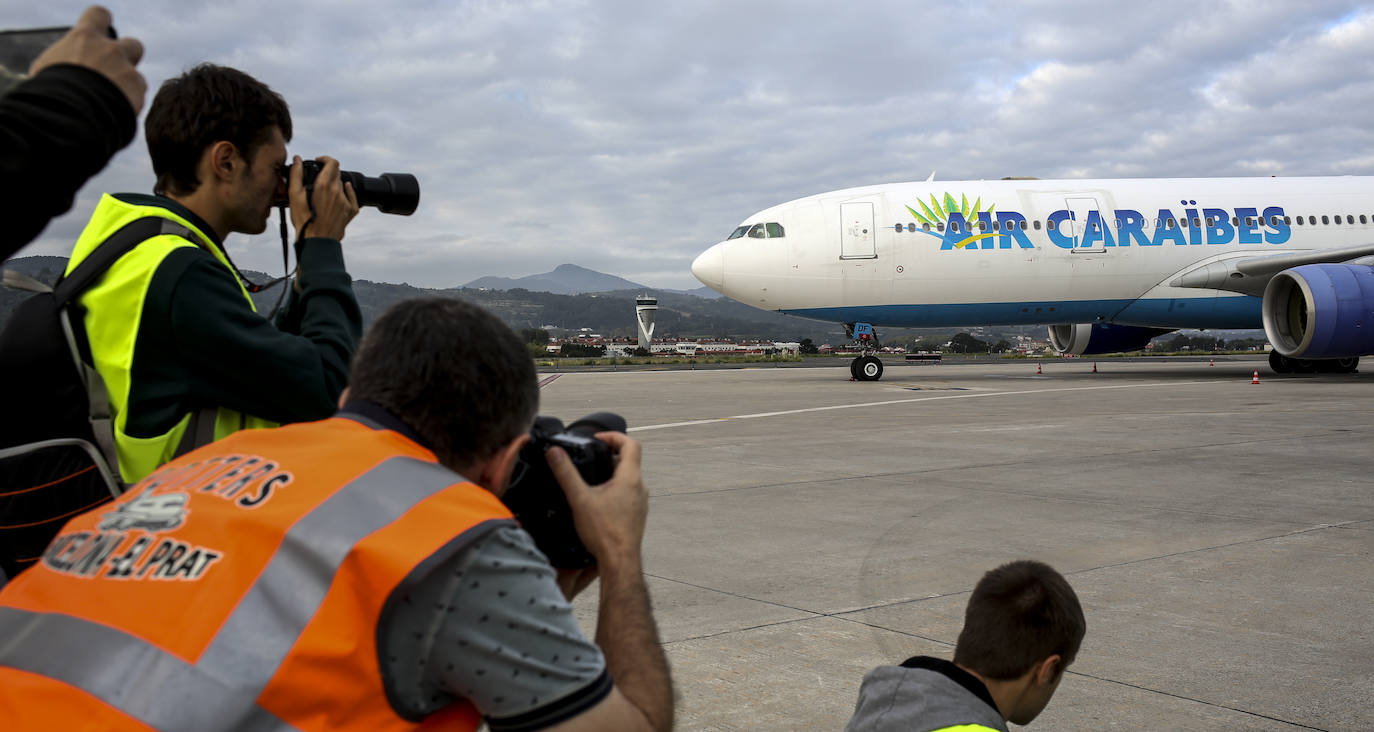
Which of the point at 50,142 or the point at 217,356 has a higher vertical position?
the point at 50,142

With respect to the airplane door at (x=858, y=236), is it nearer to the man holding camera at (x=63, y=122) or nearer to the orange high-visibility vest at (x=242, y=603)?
the man holding camera at (x=63, y=122)

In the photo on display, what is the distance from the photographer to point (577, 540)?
4.91 ft

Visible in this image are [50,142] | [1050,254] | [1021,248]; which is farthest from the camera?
[1050,254]

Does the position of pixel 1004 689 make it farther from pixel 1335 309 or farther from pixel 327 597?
pixel 1335 309

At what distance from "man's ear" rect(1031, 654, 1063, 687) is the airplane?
52.9ft

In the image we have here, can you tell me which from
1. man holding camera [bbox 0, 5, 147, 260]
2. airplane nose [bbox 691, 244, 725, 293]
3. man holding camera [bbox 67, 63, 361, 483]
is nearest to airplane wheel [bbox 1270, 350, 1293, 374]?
airplane nose [bbox 691, 244, 725, 293]

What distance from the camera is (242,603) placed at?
44.0 inches

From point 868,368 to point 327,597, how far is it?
64.5 feet

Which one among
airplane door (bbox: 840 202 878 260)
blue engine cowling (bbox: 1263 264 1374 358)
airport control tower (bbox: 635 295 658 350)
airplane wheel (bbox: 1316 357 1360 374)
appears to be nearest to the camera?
blue engine cowling (bbox: 1263 264 1374 358)

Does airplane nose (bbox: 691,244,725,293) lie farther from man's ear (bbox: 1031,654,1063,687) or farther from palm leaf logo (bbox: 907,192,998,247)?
man's ear (bbox: 1031,654,1063,687)

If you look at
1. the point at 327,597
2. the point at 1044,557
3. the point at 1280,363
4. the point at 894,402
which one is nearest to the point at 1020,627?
the point at 327,597

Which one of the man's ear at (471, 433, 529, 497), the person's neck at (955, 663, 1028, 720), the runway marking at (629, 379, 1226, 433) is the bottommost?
the runway marking at (629, 379, 1226, 433)

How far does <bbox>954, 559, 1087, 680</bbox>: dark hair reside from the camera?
80.0 inches

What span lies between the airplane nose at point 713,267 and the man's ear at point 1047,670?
16258mm
